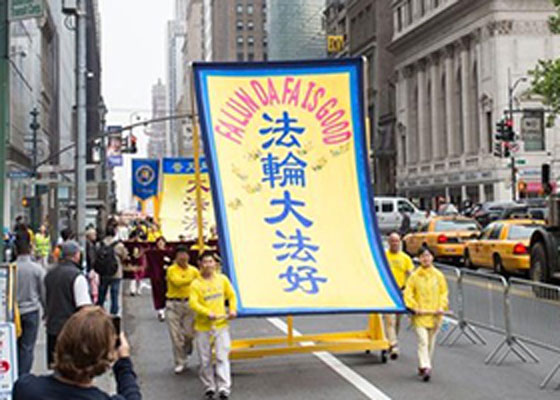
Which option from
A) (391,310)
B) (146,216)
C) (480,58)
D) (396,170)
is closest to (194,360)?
(391,310)

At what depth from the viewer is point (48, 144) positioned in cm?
6919

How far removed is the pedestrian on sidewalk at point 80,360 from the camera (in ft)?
10.5

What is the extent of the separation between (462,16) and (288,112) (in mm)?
55823

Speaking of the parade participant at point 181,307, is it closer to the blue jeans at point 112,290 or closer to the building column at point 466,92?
the blue jeans at point 112,290

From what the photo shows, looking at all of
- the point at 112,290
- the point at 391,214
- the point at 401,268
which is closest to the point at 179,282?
the point at 401,268

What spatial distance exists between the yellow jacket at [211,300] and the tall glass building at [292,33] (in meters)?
122

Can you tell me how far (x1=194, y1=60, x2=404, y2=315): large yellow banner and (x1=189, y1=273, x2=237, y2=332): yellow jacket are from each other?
48cm

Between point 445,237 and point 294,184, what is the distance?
17027 mm

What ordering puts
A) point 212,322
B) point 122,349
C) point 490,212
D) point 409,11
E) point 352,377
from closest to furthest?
point 122,349
point 212,322
point 352,377
point 490,212
point 409,11

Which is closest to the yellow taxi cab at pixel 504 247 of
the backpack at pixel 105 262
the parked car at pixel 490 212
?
the backpack at pixel 105 262

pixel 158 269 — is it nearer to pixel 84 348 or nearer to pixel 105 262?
pixel 105 262

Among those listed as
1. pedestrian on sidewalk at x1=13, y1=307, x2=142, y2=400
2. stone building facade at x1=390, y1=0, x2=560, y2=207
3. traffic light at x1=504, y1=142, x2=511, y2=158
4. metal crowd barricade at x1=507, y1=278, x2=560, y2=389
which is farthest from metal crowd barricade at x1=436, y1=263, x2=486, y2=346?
stone building facade at x1=390, y1=0, x2=560, y2=207

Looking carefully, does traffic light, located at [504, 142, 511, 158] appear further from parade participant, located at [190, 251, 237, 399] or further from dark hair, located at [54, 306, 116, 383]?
dark hair, located at [54, 306, 116, 383]

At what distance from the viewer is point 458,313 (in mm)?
13406
